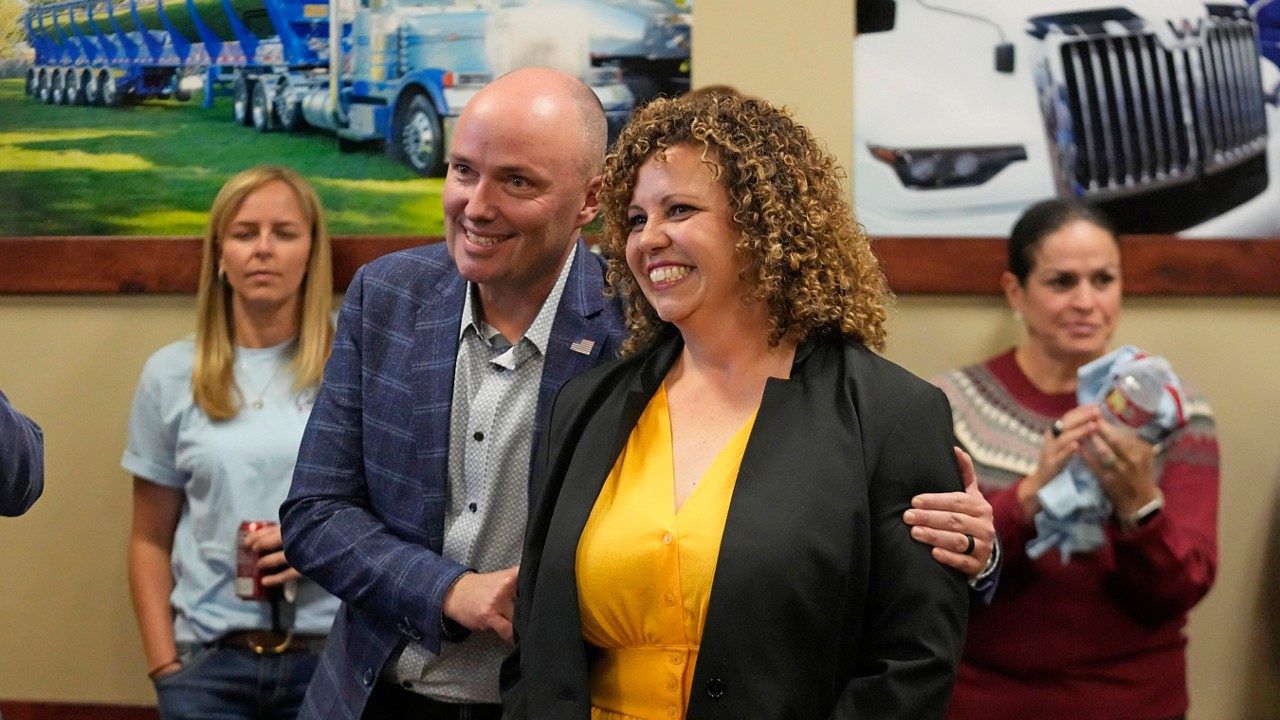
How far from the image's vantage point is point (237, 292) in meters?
2.92

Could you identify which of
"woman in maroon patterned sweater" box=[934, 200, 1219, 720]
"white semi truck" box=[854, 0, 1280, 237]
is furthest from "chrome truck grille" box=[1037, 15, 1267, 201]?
"woman in maroon patterned sweater" box=[934, 200, 1219, 720]

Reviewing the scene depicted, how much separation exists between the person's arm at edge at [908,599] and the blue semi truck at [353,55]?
156 cm

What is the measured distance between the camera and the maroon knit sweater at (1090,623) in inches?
99.3

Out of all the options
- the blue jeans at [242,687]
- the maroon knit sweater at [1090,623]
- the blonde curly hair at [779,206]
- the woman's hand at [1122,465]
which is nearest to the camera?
the blonde curly hair at [779,206]

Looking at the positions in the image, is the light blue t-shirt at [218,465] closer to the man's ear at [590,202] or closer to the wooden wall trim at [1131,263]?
the wooden wall trim at [1131,263]

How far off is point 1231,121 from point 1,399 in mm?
2539

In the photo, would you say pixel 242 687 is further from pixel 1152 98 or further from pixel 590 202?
pixel 1152 98

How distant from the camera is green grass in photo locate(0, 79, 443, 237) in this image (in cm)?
305

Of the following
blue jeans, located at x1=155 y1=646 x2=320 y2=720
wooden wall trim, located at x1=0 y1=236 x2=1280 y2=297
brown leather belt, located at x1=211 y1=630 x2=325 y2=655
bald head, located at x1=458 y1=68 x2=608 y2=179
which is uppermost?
bald head, located at x1=458 y1=68 x2=608 y2=179

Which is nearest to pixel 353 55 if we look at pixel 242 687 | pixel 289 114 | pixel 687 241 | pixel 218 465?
pixel 289 114

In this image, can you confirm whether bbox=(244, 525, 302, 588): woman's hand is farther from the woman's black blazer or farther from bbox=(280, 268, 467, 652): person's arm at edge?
the woman's black blazer

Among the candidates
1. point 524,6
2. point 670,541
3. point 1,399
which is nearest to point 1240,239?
point 524,6

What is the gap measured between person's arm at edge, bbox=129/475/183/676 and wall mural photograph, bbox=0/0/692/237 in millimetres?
635

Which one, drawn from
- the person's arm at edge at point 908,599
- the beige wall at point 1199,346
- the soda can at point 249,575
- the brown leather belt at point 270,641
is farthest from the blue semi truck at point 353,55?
the person's arm at edge at point 908,599
